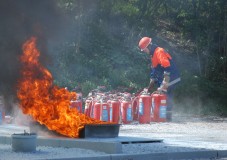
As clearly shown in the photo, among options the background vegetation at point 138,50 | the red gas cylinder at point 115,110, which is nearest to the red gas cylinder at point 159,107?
the red gas cylinder at point 115,110

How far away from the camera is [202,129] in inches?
757

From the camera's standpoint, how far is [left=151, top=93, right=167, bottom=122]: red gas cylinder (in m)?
21.3

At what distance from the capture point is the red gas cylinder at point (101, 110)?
2005cm

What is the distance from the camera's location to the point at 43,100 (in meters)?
14.4

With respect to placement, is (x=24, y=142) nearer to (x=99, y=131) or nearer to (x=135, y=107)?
(x=99, y=131)

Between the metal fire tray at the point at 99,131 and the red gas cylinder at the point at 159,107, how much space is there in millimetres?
6655

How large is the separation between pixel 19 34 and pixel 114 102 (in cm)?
560

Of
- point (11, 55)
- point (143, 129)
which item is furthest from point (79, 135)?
point (143, 129)

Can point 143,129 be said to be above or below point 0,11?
below

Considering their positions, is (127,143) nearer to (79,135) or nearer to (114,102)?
(79,135)

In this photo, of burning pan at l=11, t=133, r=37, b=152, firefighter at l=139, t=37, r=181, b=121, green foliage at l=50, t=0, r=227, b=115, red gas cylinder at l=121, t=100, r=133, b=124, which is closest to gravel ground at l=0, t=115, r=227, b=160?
burning pan at l=11, t=133, r=37, b=152

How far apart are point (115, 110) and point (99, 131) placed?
6018 mm

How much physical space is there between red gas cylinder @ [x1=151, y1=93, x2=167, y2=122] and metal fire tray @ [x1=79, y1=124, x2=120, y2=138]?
6.66m

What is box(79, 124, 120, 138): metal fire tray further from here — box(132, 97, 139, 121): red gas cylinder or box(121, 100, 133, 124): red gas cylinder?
box(132, 97, 139, 121): red gas cylinder
